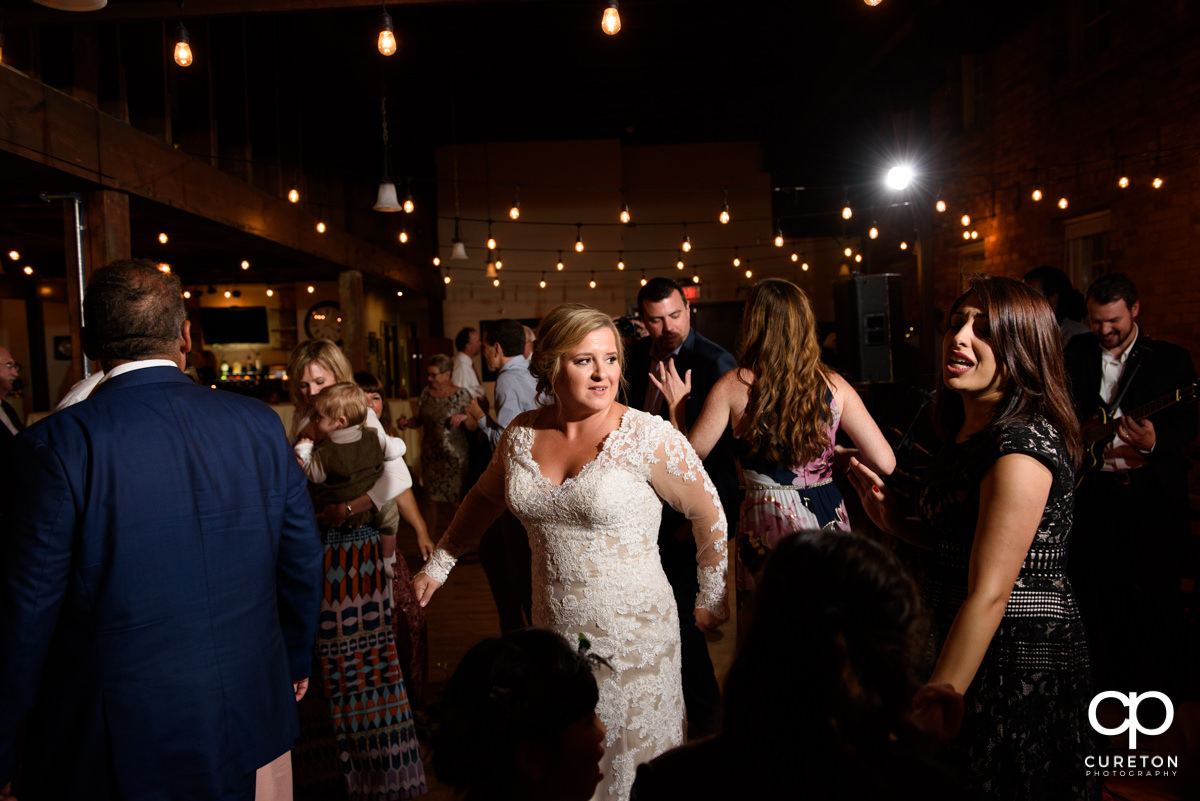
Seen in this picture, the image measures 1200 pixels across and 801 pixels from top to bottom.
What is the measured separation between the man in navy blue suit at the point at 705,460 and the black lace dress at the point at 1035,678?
1298 mm

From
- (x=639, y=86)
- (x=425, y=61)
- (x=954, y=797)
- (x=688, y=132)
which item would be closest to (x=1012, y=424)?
(x=954, y=797)

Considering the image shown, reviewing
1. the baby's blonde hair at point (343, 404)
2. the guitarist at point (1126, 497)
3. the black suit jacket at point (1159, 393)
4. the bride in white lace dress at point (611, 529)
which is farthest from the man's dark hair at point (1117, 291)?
the baby's blonde hair at point (343, 404)

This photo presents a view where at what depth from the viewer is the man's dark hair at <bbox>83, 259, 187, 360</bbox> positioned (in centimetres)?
162

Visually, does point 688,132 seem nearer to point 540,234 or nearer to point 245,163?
point 540,234

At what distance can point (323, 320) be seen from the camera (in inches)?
577

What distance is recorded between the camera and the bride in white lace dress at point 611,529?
1.90m

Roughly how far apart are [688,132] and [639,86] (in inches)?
124

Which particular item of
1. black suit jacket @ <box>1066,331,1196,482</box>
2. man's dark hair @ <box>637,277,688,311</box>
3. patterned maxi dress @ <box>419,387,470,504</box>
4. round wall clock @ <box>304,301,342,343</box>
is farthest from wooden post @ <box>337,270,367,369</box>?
black suit jacket @ <box>1066,331,1196,482</box>

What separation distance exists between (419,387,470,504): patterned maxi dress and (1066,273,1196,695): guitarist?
3.82 metres

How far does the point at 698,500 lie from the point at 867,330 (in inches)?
224

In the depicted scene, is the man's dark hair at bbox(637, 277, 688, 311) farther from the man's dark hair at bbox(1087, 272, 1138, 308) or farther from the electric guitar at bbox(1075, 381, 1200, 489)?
the man's dark hair at bbox(1087, 272, 1138, 308)

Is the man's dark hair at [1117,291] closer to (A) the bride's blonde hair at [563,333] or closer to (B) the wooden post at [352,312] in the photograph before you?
(A) the bride's blonde hair at [563,333]

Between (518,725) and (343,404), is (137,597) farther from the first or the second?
(343,404)

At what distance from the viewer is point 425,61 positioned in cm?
1033
